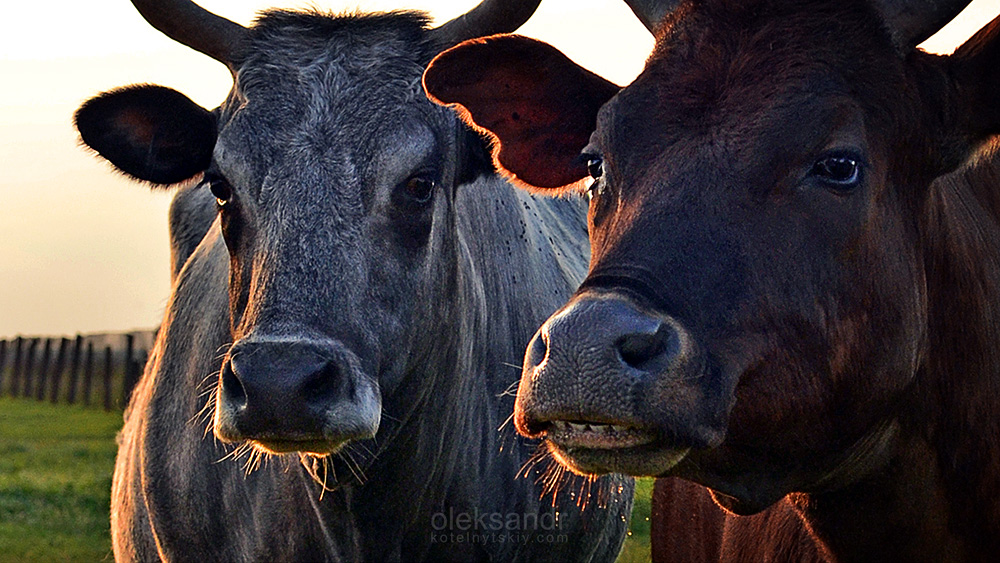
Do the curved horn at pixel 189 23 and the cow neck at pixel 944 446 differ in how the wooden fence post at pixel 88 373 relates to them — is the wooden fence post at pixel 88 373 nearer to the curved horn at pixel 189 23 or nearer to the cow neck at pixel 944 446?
the curved horn at pixel 189 23

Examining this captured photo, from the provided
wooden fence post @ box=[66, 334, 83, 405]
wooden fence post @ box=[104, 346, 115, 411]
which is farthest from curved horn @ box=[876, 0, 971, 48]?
wooden fence post @ box=[66, 334, 83, 405]

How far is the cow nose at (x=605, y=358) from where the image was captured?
2.98m

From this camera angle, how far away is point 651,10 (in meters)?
4.13

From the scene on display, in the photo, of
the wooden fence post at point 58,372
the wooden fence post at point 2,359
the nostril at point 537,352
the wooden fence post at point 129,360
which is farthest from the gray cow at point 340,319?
the wooden fence post at point 2,359

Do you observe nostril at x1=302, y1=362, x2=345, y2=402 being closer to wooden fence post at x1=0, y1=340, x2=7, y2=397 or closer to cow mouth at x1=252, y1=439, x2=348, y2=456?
cow mouth at x1=252, y1=439, x2=348, y2=456

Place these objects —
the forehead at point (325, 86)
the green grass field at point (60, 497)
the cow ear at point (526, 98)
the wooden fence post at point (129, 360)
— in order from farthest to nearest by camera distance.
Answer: the wooden fence post at point (129, 360)
the green grass field at point (60, 497)
the forehead at point (325, 86)
the cow ear at point (526, 98)

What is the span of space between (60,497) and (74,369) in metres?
17.5

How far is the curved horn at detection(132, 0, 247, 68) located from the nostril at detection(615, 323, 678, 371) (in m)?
3.04

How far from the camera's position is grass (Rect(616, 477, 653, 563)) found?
31.2ft

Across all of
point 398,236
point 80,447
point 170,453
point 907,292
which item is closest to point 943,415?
point 907,292

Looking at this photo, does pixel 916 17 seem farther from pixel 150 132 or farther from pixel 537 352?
pixel 150 132

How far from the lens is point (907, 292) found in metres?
3.47

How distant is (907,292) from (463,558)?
2.59 meters

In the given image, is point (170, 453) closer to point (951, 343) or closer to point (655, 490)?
point (655, 490)
